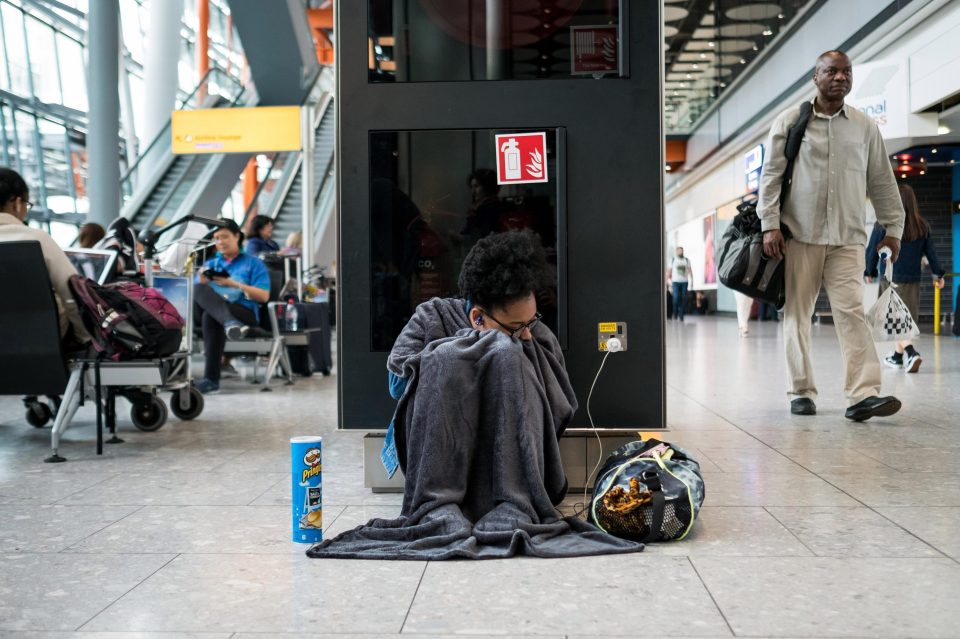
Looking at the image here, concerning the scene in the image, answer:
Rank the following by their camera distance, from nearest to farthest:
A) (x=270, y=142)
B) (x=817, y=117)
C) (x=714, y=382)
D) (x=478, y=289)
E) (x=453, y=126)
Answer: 1. (x=478, y=289)
2. (x=453, y=126)
3. (x=817, y=117)
4. (x=714, y=382)
5. (x=270, y=142)

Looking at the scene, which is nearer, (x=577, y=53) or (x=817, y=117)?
(x=577, y=53)

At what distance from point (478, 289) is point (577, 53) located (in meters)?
1.07

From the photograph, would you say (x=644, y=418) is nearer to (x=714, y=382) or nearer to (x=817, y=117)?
(x=817, y=117)

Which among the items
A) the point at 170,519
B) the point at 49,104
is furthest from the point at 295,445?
the point at 49,104

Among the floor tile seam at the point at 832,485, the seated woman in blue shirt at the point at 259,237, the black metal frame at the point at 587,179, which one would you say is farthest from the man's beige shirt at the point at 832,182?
the seated woman in blue shirt at the point at 259,237

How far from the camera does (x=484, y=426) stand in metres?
2.75

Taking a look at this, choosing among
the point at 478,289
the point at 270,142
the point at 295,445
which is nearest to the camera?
the point at 295,445

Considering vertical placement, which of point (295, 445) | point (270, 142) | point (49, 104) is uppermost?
point (49, 104)

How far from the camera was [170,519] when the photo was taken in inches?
115

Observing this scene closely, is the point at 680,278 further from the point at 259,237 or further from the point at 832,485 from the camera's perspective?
the point at 832,485

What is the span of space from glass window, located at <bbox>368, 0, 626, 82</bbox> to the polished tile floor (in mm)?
1562

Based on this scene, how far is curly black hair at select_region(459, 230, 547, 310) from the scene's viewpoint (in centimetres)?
274

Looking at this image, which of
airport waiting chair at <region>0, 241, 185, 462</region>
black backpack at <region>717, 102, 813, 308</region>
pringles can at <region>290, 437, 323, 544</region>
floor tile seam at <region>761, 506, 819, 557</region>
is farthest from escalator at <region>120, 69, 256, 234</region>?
floor tile seam at <region>761, 506, 819, 557</region>

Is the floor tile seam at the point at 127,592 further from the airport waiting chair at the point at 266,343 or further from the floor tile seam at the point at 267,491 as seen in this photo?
the airport waiting chair at the point at 266,343
